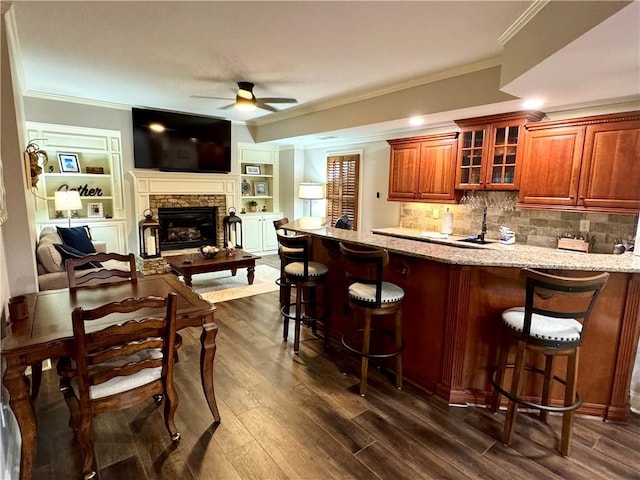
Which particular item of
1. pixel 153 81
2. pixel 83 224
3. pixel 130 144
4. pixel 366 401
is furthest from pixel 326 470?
pixel 130 144

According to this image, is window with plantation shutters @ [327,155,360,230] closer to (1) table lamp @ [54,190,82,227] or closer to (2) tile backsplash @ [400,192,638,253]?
(2) tile backsplash @ [400,192,638,253]

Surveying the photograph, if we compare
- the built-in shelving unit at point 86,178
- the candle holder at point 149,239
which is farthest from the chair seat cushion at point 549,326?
the built-in shelving unit at point 86,178

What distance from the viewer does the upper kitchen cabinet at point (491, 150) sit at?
4184 millimetres

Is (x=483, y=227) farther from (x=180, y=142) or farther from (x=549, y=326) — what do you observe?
(x=180, y=142)

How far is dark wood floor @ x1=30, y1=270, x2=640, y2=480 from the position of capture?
1.94m

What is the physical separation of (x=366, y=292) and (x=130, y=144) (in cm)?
528

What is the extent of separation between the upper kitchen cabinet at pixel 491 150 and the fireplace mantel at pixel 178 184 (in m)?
4.36

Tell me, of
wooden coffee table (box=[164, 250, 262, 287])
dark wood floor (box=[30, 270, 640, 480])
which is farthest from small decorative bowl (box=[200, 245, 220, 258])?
dark wood floor (box=[30, 270, 640, 480])

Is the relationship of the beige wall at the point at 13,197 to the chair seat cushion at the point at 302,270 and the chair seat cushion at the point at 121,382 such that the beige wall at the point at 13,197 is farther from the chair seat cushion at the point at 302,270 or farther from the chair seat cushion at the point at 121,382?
the chair seat cushion at the point at 302,270

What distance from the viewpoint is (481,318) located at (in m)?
2.48

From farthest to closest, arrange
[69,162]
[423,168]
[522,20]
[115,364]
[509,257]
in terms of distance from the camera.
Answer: [69,162], [423,168], [522,20], [509,257], [115,364]

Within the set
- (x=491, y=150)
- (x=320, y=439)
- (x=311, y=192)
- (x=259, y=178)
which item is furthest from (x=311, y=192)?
(x=320, y=439)

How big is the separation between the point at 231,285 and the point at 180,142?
2915mm

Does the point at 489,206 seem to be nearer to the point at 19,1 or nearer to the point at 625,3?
the point at 625,3
